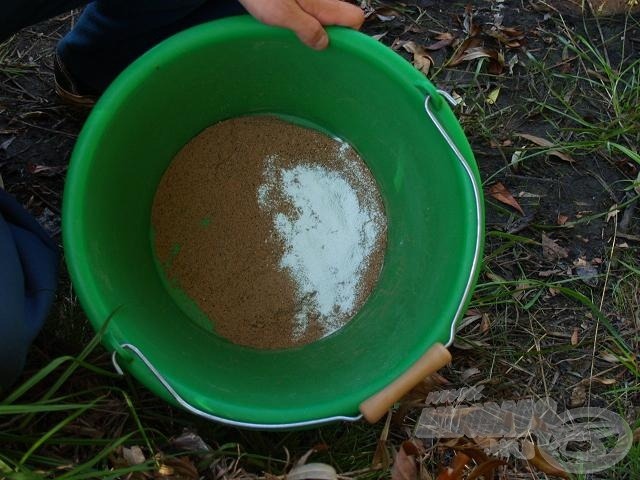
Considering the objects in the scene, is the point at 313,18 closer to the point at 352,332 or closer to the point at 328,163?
the point at 328,163

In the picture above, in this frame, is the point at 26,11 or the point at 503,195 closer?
the point at 26,11

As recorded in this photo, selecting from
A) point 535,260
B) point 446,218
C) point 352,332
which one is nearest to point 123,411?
point 352,332

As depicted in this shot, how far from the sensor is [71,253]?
2.88 ft

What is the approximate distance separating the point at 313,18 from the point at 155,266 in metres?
0.49

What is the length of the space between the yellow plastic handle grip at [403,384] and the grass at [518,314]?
0.53 feet

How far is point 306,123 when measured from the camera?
1251 mm

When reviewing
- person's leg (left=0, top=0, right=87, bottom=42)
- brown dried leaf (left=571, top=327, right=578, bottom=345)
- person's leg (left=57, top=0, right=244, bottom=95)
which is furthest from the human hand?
brown dried leaf (left=571, top=327, right=578, bottom=345)

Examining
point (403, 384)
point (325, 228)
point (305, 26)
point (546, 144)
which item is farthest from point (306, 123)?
point (403, 384)

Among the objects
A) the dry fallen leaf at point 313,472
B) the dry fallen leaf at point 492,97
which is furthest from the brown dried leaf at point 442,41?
the dry fallen leaf at point 313,472

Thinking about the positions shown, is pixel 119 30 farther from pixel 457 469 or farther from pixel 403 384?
pixel 457 469

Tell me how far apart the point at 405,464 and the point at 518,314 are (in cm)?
37

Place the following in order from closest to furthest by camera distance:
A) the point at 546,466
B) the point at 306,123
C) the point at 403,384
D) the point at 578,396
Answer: the point at 403,384
the point at 546,466
the point at 578,396
the point at 306,123

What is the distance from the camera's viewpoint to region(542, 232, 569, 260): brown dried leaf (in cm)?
123

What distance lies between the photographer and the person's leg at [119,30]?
1021 mm
